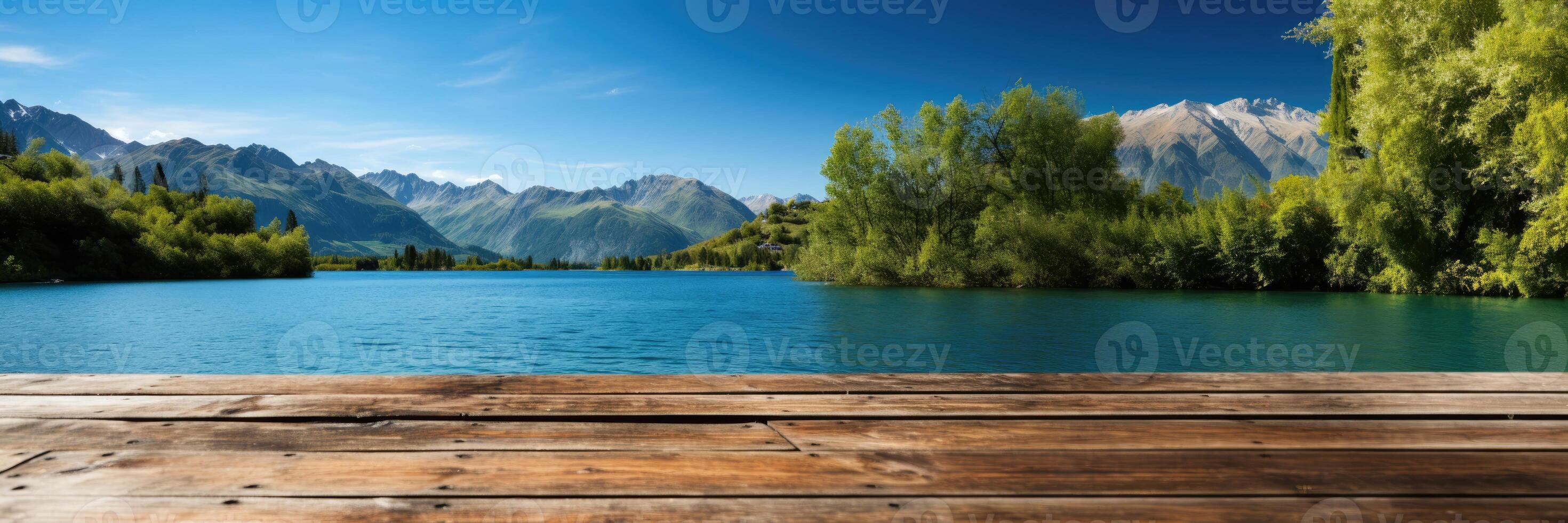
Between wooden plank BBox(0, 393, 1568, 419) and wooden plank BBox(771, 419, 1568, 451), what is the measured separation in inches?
3.8

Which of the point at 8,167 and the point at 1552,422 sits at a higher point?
the point at 8,167

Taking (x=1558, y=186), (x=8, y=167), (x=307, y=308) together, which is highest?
(x=8, y=167)

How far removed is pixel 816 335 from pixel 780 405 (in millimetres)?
17246

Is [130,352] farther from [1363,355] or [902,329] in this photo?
[1363,355]

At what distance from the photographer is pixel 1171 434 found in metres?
2.66

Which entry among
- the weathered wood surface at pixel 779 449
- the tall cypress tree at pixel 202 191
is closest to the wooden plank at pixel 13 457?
the weathered wood surface at pixel 779 449

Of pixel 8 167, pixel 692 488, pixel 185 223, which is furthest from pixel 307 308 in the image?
pixel 8 167

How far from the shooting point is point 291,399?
3.08 metres

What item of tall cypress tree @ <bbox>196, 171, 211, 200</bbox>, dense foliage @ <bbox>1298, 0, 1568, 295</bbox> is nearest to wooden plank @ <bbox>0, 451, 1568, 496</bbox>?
dense foliage @ <bbox>1298, 0, 1568, 295</bbox>

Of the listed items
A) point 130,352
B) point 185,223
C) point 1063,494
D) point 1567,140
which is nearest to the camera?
point 1063,494

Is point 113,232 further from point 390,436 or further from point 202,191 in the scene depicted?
point 390,436

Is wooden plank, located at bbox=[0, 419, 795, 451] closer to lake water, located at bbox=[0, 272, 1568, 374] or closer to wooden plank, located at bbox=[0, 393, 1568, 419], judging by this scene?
wooden plank, located at bbox=[0, 393, 1568, 419]

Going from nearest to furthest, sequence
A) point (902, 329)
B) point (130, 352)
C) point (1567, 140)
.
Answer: point (130, 352)
point (902, 329)
point (1567, 140)

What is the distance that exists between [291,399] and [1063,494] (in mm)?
3159
